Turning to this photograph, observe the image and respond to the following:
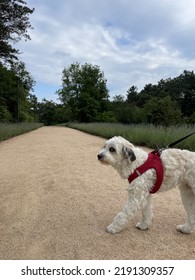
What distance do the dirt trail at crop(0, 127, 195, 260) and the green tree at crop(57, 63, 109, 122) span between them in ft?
227

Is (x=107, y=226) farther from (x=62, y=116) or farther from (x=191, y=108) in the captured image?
(x=62, y=116)

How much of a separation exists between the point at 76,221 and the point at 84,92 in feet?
249

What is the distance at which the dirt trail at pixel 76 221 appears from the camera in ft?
12.4

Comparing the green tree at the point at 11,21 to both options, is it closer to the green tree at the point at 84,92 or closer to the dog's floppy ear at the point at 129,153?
the dog's floppy ear at the point at 129,153

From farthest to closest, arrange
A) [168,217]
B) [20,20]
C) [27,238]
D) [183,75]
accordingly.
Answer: [183,75], [20,20], [168,217], [27,238]

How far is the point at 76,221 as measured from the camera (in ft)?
15.7

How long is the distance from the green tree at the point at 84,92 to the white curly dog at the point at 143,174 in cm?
7163

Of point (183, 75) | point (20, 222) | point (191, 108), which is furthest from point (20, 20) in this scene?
point (183, 75)

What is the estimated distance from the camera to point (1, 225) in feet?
15.2

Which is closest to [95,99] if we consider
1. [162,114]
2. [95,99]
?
[95,99]

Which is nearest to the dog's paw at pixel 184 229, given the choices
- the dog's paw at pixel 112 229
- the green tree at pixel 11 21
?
the dog's paw at pixel 112 229

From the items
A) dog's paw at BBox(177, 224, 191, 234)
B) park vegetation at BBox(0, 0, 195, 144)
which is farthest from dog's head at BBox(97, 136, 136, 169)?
park vegetation at BBox(0, 0, 195, 144)

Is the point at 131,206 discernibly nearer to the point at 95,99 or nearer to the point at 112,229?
the point at 112,229

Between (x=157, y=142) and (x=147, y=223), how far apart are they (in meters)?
11.2
